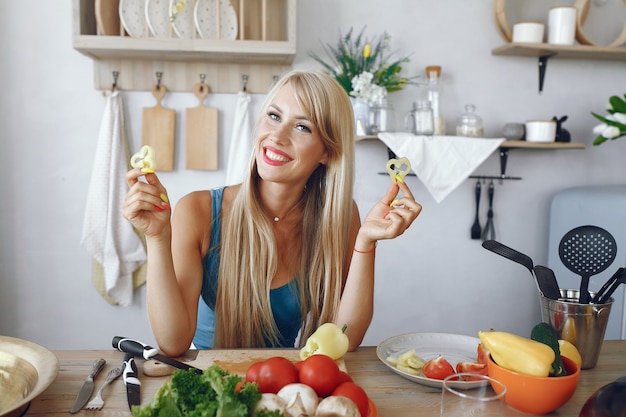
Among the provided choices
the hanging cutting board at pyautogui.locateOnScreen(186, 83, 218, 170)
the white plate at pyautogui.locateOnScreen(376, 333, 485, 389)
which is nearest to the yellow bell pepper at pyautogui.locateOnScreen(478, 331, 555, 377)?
the white plate at pyautogui.locateOnScreen(376, 333, 485, 389)

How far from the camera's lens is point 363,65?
7.77ft

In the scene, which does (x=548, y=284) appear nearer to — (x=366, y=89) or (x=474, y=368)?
(x=474, y=368)

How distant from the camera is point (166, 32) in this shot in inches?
87.8

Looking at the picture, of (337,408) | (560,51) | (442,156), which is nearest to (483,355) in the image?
(337,408)

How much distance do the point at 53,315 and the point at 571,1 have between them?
2.86 m

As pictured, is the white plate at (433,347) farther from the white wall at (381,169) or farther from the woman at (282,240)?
the white wall at (381,169)

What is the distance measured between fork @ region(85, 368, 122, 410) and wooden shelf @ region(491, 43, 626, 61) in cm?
214

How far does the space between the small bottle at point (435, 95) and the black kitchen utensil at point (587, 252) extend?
139 cm

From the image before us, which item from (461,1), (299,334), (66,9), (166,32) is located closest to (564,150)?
(461,1)

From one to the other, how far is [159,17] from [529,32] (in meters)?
1.61

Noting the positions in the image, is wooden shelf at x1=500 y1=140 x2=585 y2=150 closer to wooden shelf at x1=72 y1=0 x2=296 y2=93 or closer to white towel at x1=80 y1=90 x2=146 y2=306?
wooden shelf at x1=72 y1=0 x2=296 y2=93

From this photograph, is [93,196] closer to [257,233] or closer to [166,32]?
[166,32]

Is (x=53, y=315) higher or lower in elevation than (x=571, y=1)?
lower

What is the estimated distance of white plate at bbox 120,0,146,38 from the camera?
218 cm
